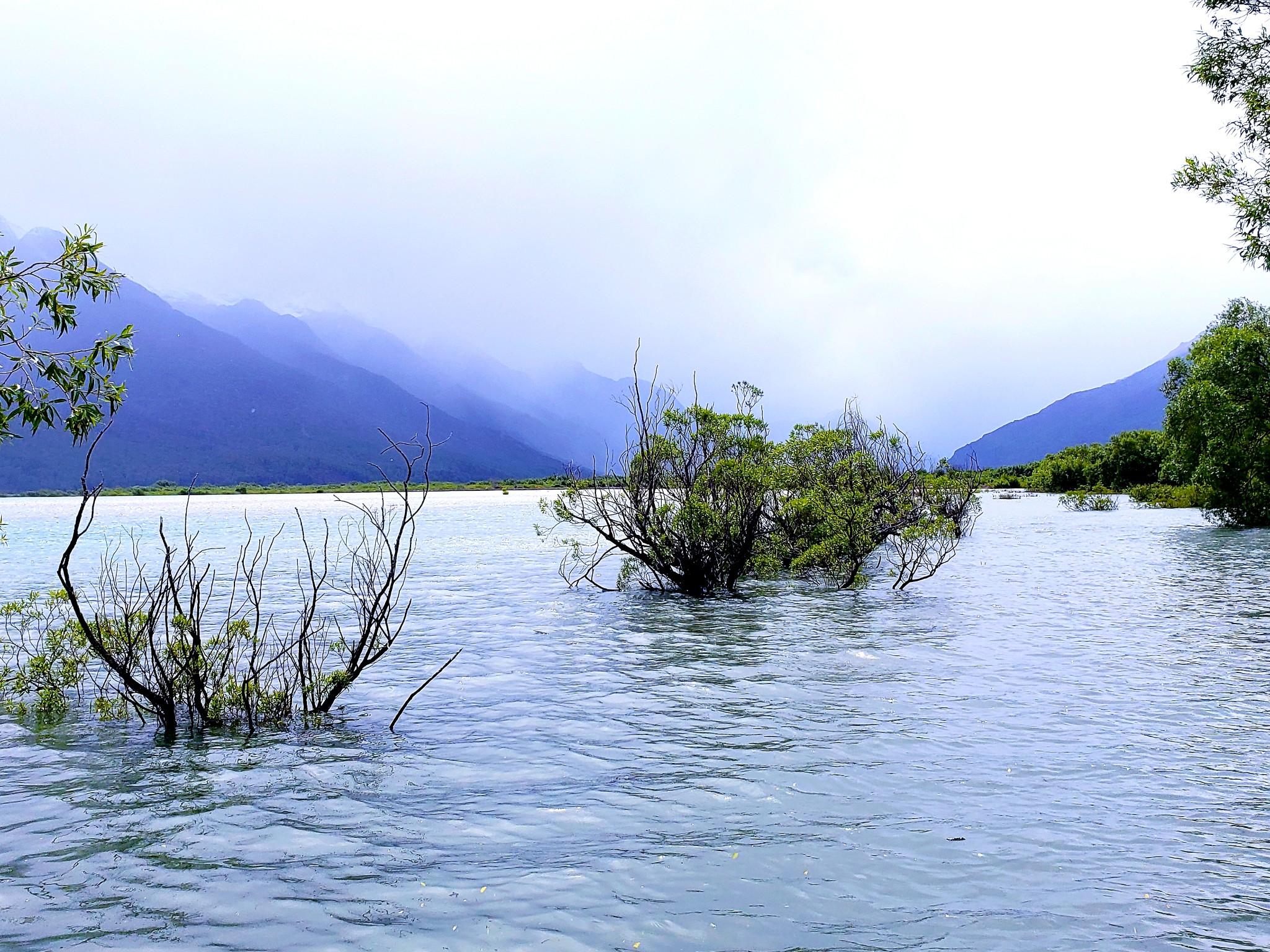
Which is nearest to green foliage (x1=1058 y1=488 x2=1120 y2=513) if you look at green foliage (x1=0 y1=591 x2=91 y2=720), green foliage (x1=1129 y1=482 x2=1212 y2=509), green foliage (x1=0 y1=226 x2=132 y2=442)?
green foliage (x1=1129 y1=482 x2=1212 y2=509)

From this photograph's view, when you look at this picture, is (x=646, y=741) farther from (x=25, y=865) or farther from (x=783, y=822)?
(x=25, y=865)

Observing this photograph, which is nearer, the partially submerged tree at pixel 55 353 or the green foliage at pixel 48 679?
the partially submerged tree at pixel 55 353

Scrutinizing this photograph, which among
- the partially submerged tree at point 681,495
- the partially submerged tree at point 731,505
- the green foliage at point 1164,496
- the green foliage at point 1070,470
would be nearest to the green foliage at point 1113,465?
the green foliage at point 1070,470

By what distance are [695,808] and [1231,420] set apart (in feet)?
146

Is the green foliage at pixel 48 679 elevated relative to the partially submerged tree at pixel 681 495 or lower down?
lower down

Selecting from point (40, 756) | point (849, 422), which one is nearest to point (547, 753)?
point (40, 756)

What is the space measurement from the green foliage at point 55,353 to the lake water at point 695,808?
357 centimetres

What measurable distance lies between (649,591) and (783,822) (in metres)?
16.2

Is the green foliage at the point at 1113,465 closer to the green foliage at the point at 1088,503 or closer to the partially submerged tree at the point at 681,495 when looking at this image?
the green foliage at the point at 1088,503

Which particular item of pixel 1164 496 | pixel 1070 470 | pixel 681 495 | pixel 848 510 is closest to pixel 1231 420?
pixel 848 510

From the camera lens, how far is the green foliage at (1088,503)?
220 feet

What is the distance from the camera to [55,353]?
7.11 m

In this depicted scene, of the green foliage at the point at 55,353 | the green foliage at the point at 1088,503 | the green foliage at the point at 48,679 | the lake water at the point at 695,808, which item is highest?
the green foliage at the point at 55,353

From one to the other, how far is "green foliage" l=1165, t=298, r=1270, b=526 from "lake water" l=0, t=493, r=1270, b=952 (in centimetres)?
3143
